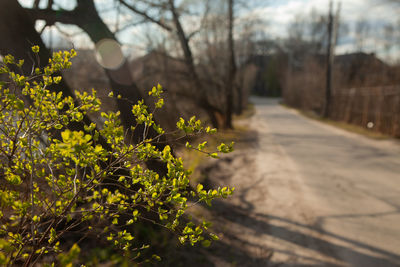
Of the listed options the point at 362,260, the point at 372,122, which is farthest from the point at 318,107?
the point at 362,260

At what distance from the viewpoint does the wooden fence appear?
1262 centimetres

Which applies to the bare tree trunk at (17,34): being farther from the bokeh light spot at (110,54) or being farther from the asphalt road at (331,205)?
the asphalt road at (331,205)

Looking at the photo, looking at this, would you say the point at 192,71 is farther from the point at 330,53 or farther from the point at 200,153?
the point at 330,53

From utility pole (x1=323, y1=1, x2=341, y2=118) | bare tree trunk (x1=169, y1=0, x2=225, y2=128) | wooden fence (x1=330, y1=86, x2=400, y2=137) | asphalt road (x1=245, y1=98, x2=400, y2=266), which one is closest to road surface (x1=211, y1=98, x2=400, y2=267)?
asphalt road (x1=245, y1=98, x2=400, y2=266)

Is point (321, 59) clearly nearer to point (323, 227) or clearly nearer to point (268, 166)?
point (268, 166)

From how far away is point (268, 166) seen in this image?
8.42 m

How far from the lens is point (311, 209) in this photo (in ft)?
17.4

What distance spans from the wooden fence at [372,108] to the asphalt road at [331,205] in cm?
297

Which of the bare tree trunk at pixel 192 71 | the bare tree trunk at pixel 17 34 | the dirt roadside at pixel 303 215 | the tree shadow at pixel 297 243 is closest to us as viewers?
the bare tree trunk at pixel 17 34

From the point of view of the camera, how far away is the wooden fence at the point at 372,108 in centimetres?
1262

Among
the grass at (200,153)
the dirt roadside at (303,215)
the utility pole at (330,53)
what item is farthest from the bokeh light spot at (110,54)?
the utility pole at (330,53)

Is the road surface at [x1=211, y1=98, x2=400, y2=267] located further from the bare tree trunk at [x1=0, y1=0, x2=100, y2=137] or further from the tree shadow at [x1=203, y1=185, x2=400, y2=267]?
the bare tree trunk at [x1=0, y1=0, x2=100, y2=137]

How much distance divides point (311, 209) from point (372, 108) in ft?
38.1

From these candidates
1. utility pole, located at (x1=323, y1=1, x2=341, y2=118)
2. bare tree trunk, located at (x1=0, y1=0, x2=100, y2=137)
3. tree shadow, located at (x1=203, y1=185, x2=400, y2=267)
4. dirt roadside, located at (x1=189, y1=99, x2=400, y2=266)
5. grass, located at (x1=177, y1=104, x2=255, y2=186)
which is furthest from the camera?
utility pole, located at (x1=323, y1=1, x2=341, y2=118)
